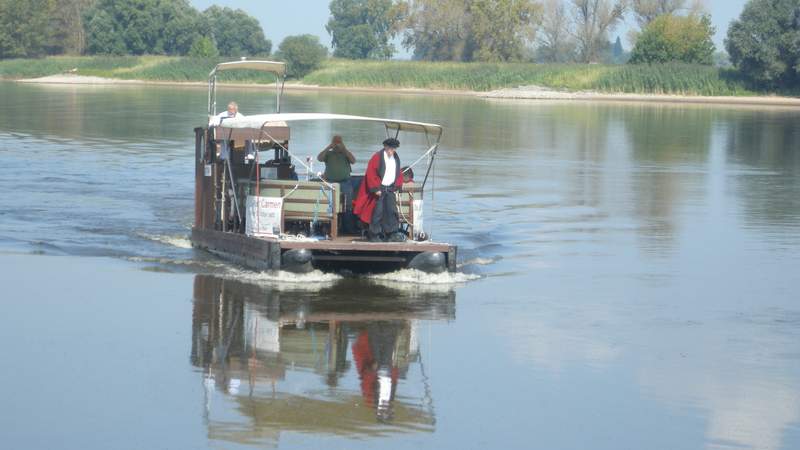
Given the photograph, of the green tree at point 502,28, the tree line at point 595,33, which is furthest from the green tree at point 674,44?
the green tree at point 502,28

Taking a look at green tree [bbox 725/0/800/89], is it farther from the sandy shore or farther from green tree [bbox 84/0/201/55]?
green tree [bbox 84/0/201/55]

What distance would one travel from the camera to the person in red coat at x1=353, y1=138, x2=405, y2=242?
16.9 metres

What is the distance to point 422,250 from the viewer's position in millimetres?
16531

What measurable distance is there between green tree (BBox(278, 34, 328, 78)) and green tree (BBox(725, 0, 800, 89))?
114 feet

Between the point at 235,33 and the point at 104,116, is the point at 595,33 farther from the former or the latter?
the point at 104,116

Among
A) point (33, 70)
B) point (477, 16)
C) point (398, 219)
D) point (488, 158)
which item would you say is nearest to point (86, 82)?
point (33, 70)

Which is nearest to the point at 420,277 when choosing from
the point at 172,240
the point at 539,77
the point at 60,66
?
the point at 172,240

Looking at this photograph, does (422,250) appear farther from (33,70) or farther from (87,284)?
(33,70)

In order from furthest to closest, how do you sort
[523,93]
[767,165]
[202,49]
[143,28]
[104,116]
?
[143,28]
[202,49]
[523,93]
[104,116]
[767,165]

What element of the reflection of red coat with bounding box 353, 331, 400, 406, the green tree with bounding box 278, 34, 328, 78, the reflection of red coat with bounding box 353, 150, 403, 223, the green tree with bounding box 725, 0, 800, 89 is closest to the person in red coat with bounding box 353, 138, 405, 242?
the reflection of red coat with bounding box 353, 150, 403, 223

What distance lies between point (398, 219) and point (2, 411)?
7.40 metres

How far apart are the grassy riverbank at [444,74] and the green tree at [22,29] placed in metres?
4.83

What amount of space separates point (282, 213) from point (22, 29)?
109 m

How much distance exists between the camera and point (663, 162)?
119ft
